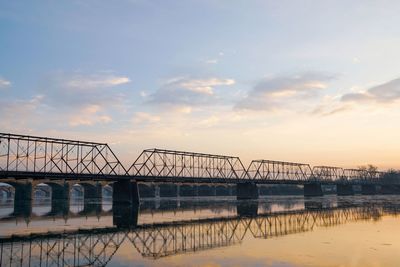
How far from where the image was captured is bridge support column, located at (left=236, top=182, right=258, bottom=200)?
122000mm

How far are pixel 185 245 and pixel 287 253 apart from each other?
6.69 m

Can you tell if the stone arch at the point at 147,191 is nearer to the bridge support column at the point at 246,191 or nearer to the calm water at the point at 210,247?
the bridge support column at the point at 246,191

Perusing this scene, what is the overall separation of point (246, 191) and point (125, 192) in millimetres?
48105

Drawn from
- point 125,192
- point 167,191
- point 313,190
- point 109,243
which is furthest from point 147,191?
point 109,243

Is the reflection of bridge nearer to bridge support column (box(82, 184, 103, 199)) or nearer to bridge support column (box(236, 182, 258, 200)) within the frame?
bridge support column (box(236, 182, 258, 200))

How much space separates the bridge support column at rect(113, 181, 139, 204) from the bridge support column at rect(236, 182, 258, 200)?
44.5m

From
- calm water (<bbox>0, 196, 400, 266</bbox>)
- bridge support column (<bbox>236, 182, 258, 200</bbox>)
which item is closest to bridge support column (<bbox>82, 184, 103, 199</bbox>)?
bridge support column (<bbox>236, 182, 258, 200</bbox>)

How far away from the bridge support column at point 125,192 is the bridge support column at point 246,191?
1752 inches

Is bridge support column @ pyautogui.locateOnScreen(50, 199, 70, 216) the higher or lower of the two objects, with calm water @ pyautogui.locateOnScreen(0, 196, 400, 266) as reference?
lower

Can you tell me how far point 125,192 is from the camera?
85938 millimetres

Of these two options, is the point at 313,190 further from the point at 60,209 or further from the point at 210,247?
the point at 210,247

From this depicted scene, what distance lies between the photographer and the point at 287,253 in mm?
20875

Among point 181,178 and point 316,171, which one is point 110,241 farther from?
point 316,171

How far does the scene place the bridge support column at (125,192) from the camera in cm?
8525
